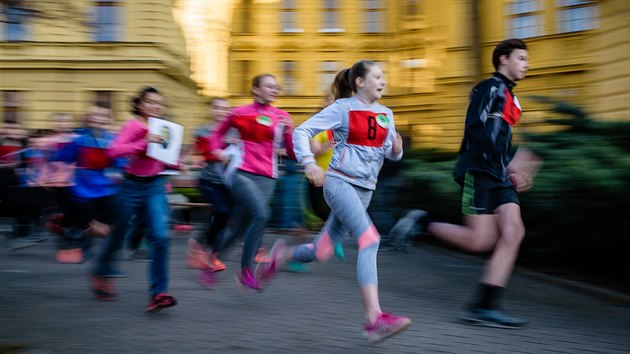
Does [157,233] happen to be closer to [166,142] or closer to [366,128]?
[166,142]

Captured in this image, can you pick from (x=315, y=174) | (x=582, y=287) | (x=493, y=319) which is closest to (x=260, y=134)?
(x=315, y=174)

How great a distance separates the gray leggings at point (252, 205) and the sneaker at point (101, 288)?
3.39 feet

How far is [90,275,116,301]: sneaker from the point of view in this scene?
6293mm

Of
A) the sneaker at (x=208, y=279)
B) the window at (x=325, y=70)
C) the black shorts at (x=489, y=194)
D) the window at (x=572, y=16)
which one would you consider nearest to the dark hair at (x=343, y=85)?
the black shorts at (x=489, y=194)

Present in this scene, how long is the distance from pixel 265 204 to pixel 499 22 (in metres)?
23.1

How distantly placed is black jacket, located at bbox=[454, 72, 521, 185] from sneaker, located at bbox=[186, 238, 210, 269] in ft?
9.31

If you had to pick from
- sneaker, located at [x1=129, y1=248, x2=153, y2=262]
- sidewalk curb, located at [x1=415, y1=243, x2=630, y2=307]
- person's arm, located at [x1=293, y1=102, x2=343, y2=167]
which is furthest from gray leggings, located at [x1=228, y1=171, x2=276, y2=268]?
sneaker, located at [x1=129, y1=248, x2=153, y2=262]

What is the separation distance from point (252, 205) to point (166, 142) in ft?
2.94

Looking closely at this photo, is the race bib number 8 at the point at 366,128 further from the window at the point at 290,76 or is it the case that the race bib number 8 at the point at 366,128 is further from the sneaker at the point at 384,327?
the window at the point at 290,76

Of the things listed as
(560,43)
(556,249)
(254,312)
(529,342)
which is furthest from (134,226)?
(560,43)

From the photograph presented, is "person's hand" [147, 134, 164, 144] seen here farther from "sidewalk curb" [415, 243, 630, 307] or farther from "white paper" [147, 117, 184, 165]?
"sidewalk curb" [415, 243, 630, 307]

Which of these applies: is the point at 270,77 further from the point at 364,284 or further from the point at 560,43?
the point at 560,43

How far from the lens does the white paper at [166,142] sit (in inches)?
233

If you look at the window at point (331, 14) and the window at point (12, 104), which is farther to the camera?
the window at point (331, 14)
